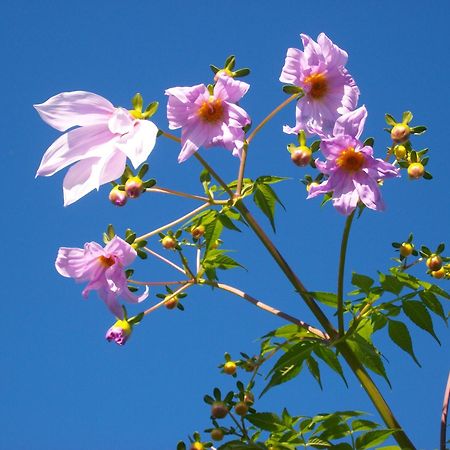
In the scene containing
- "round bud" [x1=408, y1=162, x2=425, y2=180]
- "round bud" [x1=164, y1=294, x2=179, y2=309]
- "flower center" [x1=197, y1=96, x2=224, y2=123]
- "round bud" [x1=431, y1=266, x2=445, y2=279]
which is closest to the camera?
"flower center" [x1=197, y1=96, x2=224, y2=123]

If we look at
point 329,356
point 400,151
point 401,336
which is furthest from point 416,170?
point 329,356

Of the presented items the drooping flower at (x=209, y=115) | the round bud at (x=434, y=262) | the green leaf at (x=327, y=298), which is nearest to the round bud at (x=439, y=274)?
the round bud at (x=434, y=262)

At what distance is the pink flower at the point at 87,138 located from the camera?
1935mm

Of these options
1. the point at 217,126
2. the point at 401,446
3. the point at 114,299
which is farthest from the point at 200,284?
the point at 401,446

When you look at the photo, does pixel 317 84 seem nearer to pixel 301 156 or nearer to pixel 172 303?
pixel 301 156

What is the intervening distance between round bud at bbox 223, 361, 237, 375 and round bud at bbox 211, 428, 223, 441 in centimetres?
24

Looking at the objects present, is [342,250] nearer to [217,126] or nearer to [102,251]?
[217,126]

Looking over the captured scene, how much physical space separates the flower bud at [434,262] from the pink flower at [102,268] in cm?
114

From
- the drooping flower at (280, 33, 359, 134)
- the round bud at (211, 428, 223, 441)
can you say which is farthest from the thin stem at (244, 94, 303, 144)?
the round bud at (211, 428, 223, 441)

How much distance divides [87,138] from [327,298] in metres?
0.85

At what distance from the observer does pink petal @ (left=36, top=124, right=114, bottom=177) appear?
1983mm

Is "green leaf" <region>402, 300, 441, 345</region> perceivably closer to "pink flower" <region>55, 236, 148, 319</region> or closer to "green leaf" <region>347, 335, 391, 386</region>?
"green leaf" <region>347, 335, 391, 386</region>

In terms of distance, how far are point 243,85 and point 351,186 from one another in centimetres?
42

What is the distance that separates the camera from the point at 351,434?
2.10 metres
